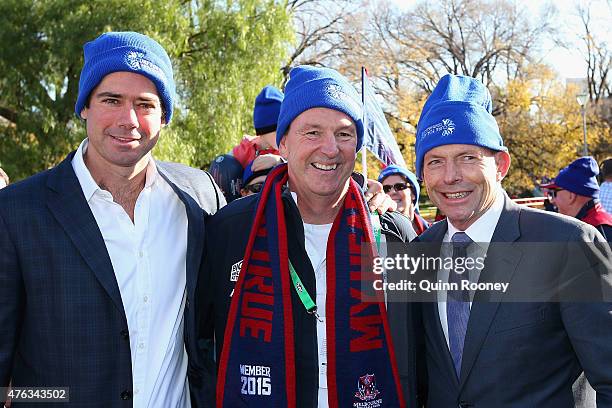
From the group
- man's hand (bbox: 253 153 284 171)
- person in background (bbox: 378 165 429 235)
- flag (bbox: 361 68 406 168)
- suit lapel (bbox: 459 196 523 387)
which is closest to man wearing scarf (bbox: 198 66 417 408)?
suit lapel (bbox: 459 196 523 387)

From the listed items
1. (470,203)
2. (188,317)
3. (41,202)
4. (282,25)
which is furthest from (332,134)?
(282,25)

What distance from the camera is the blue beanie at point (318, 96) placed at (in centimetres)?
288

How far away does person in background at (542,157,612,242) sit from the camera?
5.83 m

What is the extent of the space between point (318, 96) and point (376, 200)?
80cm

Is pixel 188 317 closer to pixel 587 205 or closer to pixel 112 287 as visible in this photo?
pixel 112 287

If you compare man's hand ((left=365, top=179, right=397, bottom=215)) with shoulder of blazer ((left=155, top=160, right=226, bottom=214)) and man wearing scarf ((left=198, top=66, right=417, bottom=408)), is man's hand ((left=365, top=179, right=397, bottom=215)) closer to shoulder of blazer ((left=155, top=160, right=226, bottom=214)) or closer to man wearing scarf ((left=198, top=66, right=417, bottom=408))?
man wearing scarf ((left=198, top=66, right=417, bottom=408))

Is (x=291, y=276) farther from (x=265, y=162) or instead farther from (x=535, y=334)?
(x=265, y=162)

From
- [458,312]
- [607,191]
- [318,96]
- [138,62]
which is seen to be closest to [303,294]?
[458,312]

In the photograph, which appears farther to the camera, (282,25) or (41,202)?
(282,25)

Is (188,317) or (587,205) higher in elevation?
(587,205)

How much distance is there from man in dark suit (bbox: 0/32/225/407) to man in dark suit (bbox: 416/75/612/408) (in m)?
1.17

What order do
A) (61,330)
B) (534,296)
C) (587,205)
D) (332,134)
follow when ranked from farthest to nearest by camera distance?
(587,205) → (332,134) → (61,330) → (534,296)

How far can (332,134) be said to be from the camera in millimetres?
2896

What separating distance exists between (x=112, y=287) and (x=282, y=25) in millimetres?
14656
